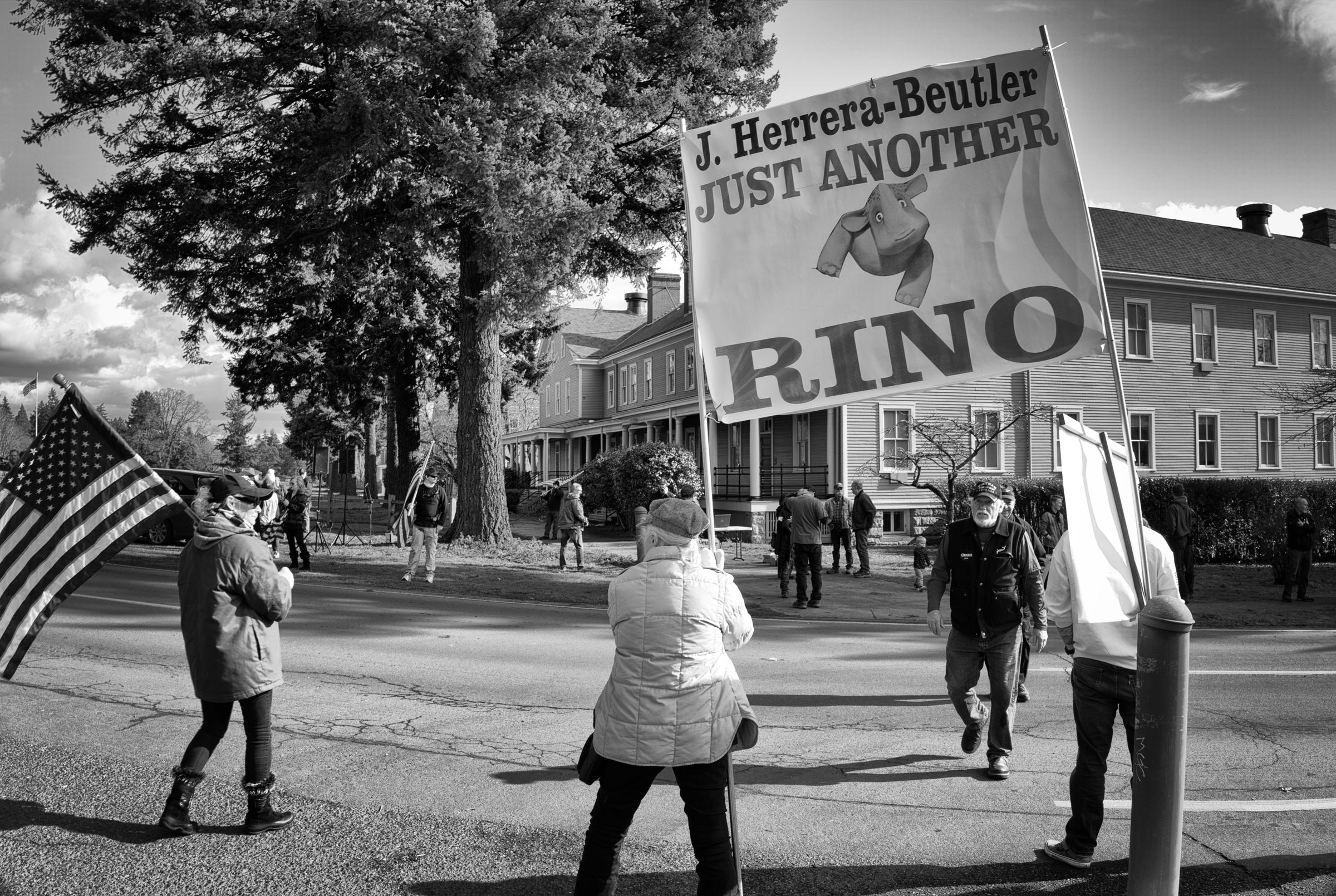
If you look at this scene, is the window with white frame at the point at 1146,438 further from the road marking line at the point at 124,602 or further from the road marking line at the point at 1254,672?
the road marking line at the point at 124,602

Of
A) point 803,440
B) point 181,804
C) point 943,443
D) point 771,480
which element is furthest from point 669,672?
point 803,440


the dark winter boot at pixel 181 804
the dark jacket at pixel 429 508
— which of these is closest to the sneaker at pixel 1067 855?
the dark winter boot at pixel 181 804

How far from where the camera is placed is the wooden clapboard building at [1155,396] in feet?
99.9

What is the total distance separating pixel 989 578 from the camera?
20.3ft

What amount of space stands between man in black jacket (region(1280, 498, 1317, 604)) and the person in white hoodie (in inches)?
597

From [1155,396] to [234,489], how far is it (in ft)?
110

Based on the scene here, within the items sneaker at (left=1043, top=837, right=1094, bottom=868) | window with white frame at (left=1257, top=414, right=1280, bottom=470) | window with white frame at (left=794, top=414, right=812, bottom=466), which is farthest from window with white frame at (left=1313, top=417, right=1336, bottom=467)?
sneaker at (left=1043, top=837, right=1094, bottom=868)

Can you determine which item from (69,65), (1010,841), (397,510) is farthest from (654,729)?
(397,510)

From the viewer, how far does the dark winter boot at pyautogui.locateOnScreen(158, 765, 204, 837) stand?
4.58 meters

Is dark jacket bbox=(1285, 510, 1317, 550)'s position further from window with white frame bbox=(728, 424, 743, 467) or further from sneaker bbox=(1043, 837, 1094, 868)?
window with white frame bbox=(728, 424, 743, 467)

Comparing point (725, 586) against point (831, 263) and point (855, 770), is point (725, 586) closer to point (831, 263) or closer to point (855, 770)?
point (831, 263)

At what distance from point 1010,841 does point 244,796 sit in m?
4.03

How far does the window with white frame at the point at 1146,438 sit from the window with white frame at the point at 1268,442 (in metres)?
4.69

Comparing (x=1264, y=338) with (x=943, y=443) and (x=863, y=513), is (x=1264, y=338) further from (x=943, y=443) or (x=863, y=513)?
(x=863, y=513)
